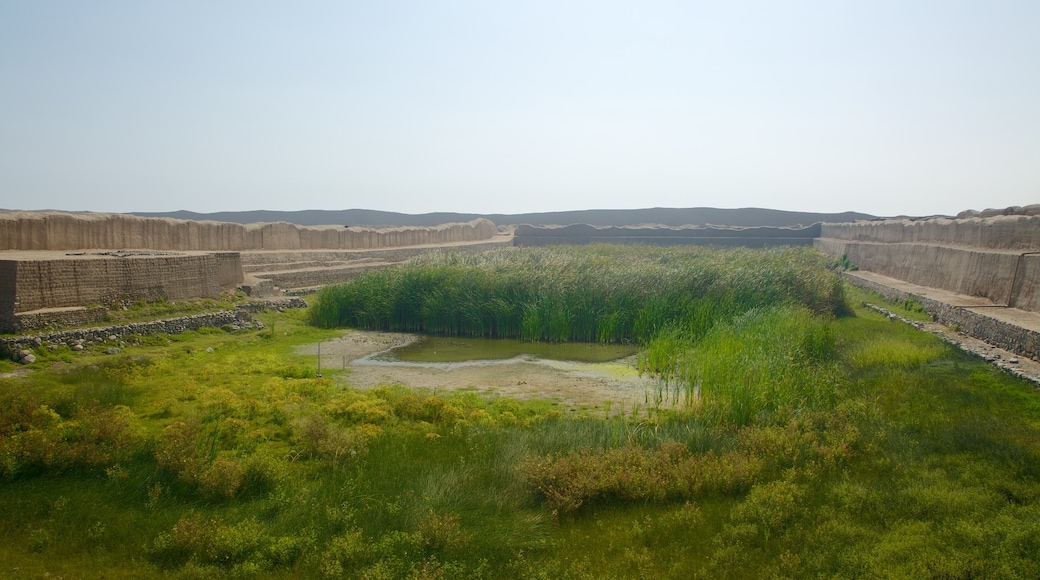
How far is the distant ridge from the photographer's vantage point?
152 ft

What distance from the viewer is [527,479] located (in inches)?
210

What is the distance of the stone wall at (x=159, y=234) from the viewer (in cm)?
1317

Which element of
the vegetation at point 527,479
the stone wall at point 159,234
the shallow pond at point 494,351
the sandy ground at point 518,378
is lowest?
the shallow pond at point 494,351

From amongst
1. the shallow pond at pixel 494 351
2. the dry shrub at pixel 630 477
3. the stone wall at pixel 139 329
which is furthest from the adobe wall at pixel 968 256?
the stone wall at pixel 139 329

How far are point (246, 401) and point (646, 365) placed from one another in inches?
219

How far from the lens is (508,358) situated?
11.5 meters

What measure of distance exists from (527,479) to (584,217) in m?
49.1

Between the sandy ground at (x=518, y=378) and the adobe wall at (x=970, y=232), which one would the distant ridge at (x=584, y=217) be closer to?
the adobe wall at (x=970, y=232)

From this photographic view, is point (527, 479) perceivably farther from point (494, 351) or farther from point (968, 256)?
point (968, 256)

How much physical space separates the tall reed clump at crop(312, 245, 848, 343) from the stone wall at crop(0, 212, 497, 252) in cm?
435

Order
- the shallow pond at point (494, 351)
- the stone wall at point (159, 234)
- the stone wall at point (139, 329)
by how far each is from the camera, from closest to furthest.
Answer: the stone wall at point (139, 329) < the shallow pond at point (494, 351) < the stone wall at point (159, 234)

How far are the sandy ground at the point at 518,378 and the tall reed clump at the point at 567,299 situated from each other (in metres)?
Result: 2.09

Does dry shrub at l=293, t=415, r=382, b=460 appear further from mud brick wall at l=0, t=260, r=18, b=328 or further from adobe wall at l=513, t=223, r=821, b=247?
adobe wall at l=513, t=223, r=821, b=247

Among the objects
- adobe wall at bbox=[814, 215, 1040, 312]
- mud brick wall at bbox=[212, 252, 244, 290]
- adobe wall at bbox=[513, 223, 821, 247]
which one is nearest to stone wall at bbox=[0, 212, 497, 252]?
mud brick wall at bbox=[212, 252, 244, 290]
